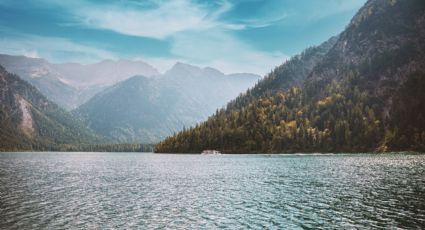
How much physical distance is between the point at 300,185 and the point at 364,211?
31.8 meters

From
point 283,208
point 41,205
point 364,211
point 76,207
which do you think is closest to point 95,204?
point 76,207

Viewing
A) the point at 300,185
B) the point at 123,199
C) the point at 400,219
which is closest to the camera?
the point at 400,219

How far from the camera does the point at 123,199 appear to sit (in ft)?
225

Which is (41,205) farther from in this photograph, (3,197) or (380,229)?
(380,229)

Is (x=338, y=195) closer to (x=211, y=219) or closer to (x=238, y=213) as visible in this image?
(x=238, y=213)

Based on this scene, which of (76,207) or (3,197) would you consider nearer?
(76,207)

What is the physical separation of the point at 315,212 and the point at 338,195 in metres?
17.0

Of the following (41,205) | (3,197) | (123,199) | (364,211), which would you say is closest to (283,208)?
(364,211)

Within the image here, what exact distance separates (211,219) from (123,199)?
23884mm

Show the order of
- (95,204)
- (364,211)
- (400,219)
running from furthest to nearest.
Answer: (95,204) → (364,211) → (400,219)

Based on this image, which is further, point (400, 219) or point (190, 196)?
point (190, 196)

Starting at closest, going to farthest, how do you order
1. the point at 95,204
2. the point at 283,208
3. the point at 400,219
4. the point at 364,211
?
the point at 400,219, the point at 364,211, the point at 283,208, the point at 95,204

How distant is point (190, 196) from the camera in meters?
72.4

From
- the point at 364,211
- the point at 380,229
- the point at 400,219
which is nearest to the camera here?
the point at 380,229
